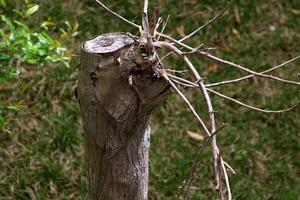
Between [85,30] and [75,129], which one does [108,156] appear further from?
[85,30]

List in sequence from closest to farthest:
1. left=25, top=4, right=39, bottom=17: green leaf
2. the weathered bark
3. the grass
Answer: the weathered bark, left=25, top=4, right=39, bottom=17: green leaf, the grass

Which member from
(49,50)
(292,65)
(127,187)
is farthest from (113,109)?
(292,65)

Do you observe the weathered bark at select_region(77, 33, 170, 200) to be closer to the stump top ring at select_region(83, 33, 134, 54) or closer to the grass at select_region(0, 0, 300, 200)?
the stump top ring at select_region(83, 33, 134, 54)

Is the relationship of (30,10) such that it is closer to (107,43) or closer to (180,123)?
(107,43)

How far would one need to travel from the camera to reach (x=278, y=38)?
14.7ft

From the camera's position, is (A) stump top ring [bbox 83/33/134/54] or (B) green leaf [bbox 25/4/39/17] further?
(B) green leaf [bbox 25/4/39/17]

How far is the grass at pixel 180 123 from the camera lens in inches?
131

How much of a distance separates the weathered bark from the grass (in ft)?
3.66

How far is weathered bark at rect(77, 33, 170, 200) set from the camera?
5.89ft

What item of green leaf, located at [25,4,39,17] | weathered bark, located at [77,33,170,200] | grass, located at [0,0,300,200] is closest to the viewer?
weathered bark, located at [77,33,170,200]

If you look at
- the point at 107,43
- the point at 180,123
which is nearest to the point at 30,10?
the point at 107,43

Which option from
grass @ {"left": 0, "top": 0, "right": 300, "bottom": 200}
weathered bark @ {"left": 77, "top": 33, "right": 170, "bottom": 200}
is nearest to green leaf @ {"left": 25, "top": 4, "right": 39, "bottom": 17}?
grass @ {"left": 0, "top": 0, "right": 300, "bottom": 200}

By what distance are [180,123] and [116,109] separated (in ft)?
6.28

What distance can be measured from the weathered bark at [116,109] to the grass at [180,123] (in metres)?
1.12
